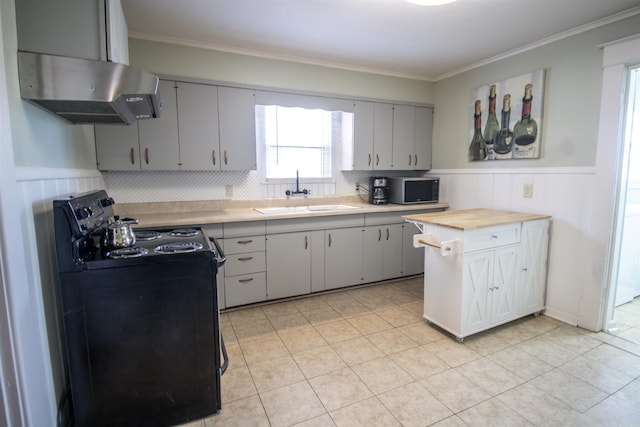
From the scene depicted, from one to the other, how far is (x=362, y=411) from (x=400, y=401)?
0.23 meters

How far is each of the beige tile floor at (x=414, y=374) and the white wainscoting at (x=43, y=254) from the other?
0.78 metres

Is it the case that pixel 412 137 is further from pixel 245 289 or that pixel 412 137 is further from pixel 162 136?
pixel 162 136

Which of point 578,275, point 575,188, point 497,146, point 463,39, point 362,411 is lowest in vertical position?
point 362,411

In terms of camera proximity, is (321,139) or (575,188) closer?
(575,188)

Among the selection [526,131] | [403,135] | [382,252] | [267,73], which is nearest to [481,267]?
[382,252]

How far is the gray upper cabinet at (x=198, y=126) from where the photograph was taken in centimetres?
283

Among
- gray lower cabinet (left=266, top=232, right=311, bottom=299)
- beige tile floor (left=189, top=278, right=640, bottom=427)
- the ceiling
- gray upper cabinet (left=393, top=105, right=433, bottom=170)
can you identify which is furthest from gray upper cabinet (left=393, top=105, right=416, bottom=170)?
beige tile floor (left=189, top=278, right=640, bottom=427)

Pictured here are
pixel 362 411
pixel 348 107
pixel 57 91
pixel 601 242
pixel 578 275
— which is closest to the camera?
pixel 57 91

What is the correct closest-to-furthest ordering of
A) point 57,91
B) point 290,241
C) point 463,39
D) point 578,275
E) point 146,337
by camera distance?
point 57,91, point 146,337, point 578,275, point 463,39, point 290,241

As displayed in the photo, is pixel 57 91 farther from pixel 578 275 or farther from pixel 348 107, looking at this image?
pixel 578 275

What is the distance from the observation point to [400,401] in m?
1.81

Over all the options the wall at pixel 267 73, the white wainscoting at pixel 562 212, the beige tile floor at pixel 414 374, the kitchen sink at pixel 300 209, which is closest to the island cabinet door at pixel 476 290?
the beige tile floor at pixel 414 374

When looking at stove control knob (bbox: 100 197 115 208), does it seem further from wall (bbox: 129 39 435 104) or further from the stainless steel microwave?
the stainless steel microwave

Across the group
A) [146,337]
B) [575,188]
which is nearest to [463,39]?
[575,188]
